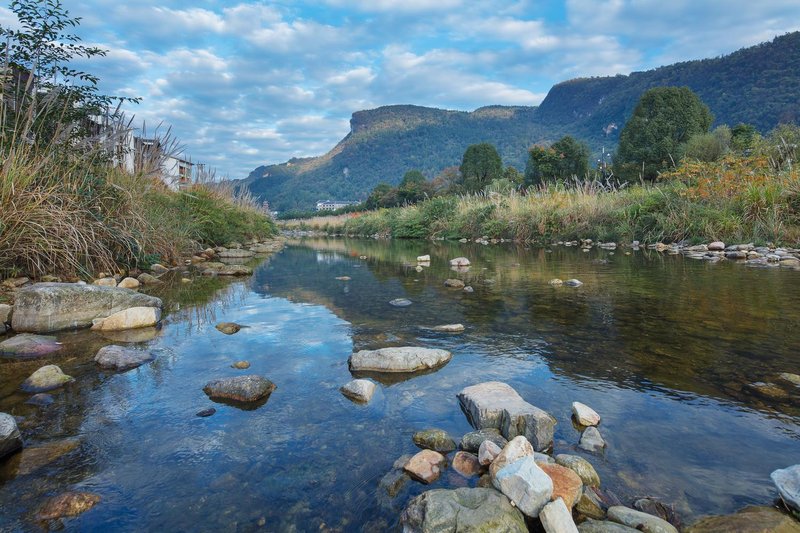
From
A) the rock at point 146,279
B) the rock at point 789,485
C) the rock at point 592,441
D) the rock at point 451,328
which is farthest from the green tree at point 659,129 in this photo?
the rock at point 789,485

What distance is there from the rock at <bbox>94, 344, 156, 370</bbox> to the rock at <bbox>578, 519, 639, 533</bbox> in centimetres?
323

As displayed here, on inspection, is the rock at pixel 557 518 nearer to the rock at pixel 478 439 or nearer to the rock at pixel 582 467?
the rock at pixel 582 467

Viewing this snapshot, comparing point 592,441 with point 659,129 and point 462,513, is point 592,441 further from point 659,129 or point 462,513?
point 659,129

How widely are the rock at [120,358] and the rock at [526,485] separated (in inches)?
116

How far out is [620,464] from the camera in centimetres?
203

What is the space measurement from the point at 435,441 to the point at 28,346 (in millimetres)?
3559

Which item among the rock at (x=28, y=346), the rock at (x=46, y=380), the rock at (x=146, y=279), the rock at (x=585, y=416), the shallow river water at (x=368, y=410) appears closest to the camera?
the shallow river water at (x=368, y=410)

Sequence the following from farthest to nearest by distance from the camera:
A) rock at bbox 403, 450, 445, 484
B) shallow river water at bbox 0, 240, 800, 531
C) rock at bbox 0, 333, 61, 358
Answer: rock at bbox 0, 333, 61, 358, rock at bbox 403, 450, 445, 484, shallow river water at bbox 0, 240, 800, 531

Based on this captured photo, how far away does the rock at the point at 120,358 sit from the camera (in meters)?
3.35

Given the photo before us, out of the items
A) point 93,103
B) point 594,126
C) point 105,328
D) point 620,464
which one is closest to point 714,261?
point 620,464

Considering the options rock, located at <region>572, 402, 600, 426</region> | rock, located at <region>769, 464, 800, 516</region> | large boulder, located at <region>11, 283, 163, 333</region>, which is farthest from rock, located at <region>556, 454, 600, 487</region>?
large boulder, located at <region>11, 283, 163, 333</region>

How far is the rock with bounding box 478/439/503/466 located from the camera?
1.96 m

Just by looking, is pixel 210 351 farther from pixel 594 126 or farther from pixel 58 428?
pixel 594 126

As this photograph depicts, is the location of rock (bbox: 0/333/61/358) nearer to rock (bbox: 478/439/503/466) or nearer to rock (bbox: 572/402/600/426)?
rock (bbox: 478/439/503/466)
